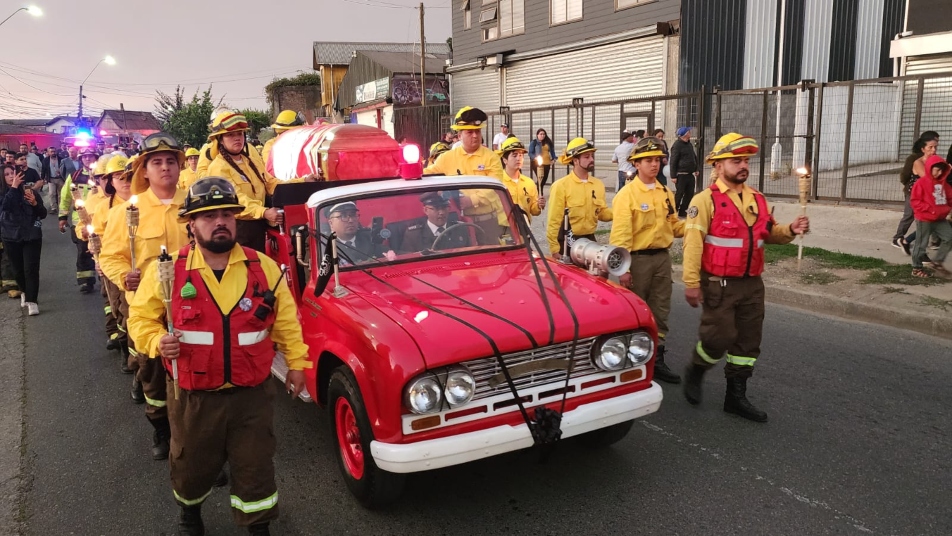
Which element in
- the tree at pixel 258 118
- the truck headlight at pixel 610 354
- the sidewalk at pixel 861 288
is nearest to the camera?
the truck headlight at pixel 610 354

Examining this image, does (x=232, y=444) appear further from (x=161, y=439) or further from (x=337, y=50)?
(x=337, y=50)

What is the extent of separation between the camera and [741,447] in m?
4.41

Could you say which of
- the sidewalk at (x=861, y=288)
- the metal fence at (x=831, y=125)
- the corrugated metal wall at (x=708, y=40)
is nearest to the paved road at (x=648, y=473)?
the sidewalk at (x=861, y=288)

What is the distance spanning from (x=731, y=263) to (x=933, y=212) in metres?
5.06

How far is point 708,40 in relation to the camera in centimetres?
1834

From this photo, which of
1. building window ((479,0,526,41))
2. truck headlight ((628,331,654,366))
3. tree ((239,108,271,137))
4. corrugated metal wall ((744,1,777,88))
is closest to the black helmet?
truck headlight ((628,331,654,366))

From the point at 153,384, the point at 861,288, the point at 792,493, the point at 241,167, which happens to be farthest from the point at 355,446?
the point at 861,288

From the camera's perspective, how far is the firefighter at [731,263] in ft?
15.5

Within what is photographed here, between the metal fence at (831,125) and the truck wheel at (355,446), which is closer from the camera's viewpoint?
the truck wheel at (355,446)

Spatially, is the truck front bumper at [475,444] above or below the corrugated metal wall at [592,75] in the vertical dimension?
below

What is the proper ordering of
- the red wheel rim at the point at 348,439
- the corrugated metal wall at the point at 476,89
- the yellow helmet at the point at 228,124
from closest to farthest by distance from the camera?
the red wheel rim at the point at 348,439
the yellow helmet at the point at 228,124
the corrugated metal wall at the point at 476,89

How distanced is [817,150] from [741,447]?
10436 millimetres

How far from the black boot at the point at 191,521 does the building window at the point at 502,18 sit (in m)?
23.3

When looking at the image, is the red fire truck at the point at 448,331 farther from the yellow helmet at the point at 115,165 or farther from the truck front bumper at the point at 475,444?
the yellow helmet at the point at 115,165
